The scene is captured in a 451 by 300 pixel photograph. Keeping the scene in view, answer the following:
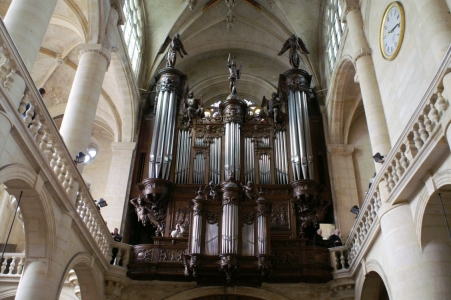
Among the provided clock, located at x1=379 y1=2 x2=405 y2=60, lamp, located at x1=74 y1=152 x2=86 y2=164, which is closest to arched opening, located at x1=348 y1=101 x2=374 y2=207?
clock, located at x1=379 y1=2 x2=405 y2=60

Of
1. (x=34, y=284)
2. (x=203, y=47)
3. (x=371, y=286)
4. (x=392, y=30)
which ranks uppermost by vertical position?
(x=203, y=47)

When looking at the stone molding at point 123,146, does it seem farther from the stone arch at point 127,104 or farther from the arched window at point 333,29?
the arched window at point 333,29

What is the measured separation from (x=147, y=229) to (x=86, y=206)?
5460 millimetres

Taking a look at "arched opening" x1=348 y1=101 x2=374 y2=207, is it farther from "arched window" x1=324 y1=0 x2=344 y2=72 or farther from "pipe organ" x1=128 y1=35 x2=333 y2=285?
"arched window" x1=324 y1=0 x2=344 y2=72

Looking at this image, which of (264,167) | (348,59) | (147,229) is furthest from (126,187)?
(348,59)

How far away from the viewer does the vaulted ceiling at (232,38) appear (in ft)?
63.1

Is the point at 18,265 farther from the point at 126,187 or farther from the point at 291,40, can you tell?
the point at 291,40

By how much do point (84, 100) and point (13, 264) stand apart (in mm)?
4930

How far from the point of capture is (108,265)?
12750 mm

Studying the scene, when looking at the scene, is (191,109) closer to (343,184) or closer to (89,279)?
(343,184)

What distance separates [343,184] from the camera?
1631cm

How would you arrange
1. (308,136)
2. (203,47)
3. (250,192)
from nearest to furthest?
1. (250,192)
2. (308,136)
3. (203,47)

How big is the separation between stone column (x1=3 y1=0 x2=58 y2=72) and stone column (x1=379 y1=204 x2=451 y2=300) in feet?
24.1

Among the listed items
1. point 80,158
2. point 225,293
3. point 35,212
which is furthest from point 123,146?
point 35,212
